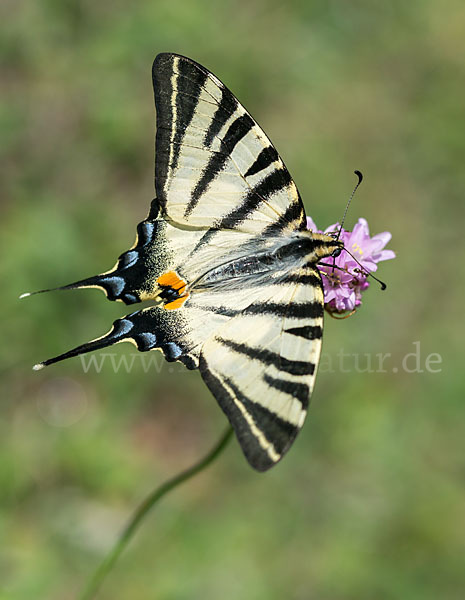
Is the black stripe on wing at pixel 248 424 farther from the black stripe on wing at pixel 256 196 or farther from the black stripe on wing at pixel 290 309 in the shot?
the black stripe on wing at pixel 256 196

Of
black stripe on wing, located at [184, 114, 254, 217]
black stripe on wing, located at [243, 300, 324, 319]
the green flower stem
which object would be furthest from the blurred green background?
black stripe on wing, located at [243, 300, 324, 319]

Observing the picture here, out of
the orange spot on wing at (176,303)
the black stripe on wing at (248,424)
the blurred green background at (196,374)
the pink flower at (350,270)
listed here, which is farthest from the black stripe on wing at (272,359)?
the blurred green background at (196,374)

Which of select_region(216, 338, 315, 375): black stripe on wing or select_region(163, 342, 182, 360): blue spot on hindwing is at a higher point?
select_region(216, 338, 315, 375): black stripe on wing

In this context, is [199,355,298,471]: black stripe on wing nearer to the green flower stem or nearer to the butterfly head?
the green flower stem

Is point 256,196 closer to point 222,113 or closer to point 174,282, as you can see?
point 222,113

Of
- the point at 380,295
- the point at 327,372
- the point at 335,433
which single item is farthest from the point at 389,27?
the point at 335,433

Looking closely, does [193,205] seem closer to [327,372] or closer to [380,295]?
[327,372]
